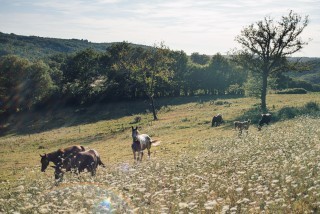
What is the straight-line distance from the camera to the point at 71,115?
8675 centimetres

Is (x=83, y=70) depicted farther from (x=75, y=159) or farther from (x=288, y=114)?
(x=75, y=159)

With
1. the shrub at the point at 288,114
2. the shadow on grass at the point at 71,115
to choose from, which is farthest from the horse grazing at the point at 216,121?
the shadow on grass at the point at 71,115

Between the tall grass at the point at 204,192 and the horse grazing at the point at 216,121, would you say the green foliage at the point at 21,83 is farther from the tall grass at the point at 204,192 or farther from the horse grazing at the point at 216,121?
the tall grass at the point at 204,192

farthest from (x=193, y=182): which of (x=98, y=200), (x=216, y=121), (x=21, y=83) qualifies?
(x=21, y=83)

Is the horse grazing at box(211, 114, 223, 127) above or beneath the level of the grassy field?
beneath

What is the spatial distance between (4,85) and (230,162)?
85.8 m

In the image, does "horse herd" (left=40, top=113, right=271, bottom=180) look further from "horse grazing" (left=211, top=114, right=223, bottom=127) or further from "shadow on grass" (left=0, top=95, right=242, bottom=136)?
"shadow on grass" (left=0, top=95, right=242, bottom=136)

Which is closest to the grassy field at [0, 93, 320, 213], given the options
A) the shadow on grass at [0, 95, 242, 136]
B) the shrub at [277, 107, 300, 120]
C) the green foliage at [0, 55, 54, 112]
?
the shrub at [277, 107, 300, 120]

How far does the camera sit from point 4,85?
88125mm

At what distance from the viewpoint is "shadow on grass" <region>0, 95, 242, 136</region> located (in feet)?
248

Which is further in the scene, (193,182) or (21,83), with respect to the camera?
(21,83)

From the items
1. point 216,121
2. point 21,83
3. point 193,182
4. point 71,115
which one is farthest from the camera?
point 21,83

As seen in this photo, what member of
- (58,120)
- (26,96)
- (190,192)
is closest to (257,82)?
(58,120)

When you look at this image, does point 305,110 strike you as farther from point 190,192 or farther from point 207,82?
point 207,82
